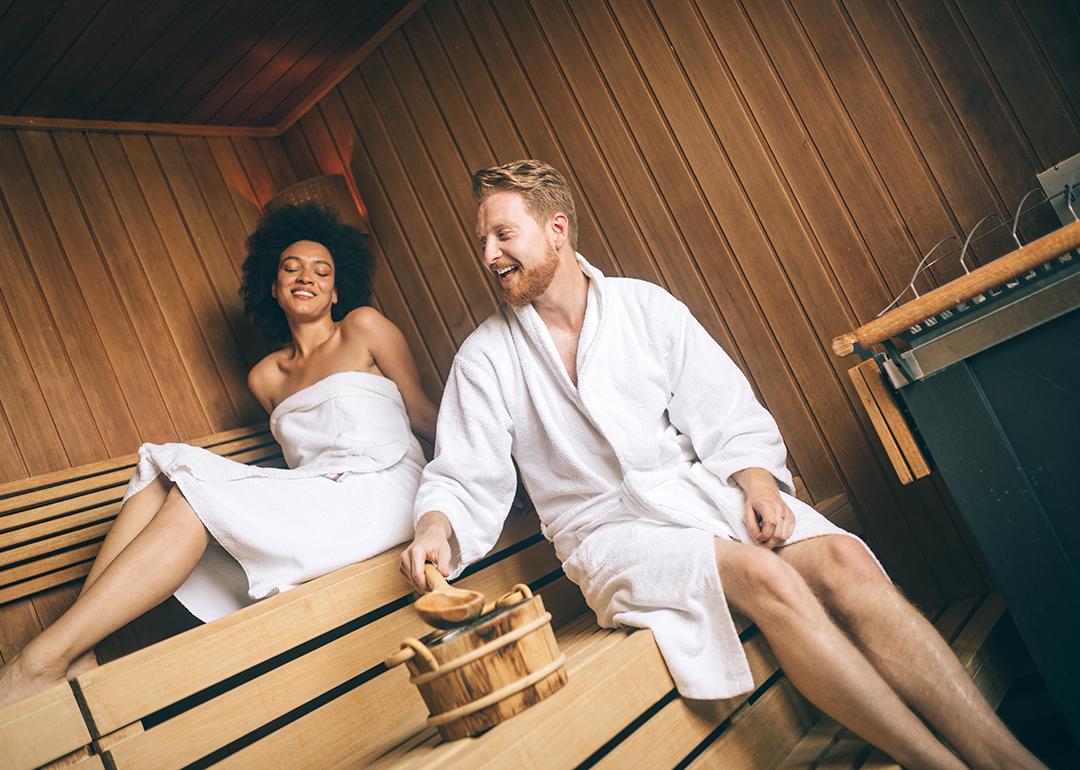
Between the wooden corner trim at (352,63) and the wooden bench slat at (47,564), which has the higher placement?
the wooden corner trim at (352,63)

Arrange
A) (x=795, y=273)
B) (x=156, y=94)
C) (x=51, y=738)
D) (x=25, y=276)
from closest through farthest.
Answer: (x=51, y=738), (x=795, y=273), (x=25, y=276), (x=156, y=94)

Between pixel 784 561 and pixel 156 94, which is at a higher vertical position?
pixel 156 94

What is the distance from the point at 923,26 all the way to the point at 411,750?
197 cm

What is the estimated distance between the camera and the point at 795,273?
7.66ft

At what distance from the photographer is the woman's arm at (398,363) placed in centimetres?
251

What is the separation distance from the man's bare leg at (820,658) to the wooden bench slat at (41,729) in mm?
1091

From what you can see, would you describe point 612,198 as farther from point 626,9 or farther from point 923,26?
point 923,26

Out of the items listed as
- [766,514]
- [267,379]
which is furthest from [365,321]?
[766,514]

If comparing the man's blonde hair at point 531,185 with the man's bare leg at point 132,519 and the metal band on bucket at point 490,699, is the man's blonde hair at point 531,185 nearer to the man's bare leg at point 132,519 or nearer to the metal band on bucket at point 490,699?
the man's bare leg at point 132,519

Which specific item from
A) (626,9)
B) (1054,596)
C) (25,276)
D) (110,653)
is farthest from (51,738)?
(626,9)

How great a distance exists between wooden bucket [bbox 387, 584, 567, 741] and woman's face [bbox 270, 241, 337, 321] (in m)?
1.65

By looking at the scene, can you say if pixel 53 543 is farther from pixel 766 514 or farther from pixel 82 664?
pixel 766 514

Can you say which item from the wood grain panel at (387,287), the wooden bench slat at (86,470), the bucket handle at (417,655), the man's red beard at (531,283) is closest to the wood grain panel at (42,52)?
the wood grain panel at (387,287)

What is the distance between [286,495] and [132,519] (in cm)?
37
